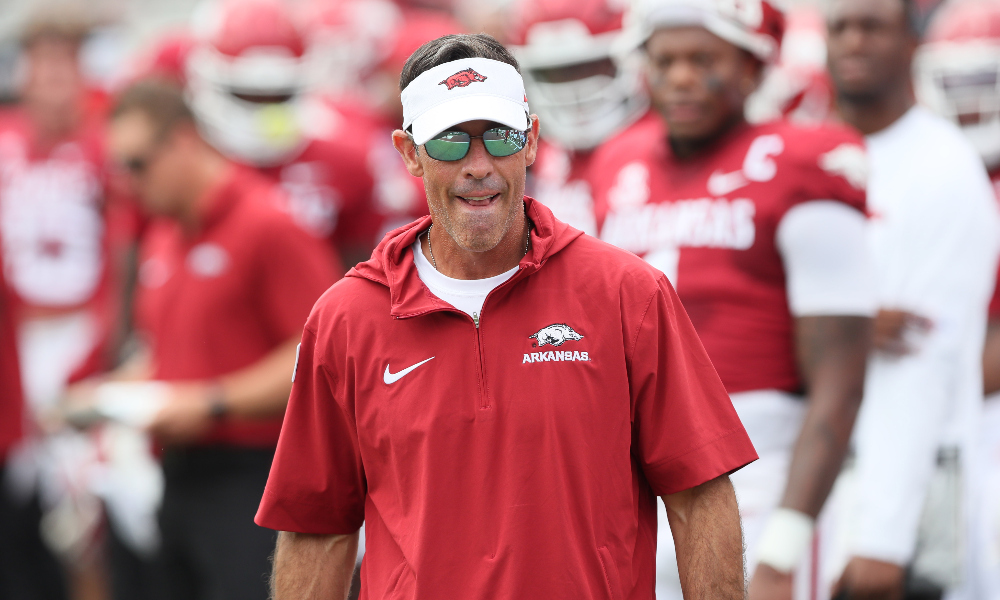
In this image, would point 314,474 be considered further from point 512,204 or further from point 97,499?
point 97,499

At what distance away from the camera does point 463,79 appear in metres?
2.80

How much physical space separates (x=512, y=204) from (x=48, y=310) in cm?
623

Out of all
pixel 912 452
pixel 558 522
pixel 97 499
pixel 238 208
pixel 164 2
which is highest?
pixel 164 2

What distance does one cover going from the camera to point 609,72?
22.5 feet

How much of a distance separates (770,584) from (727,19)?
5.66ft

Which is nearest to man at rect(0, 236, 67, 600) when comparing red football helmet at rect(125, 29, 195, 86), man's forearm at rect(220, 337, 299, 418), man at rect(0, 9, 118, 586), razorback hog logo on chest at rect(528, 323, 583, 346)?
man at rect(0, 9, 118, 586)

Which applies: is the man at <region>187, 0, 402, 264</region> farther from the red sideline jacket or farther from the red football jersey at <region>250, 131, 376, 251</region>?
the red sideline jacket

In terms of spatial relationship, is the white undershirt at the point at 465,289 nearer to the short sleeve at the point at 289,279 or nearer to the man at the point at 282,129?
the short sleeve at the point at 289,279

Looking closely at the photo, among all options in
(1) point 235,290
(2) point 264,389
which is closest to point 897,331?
(2) point 264,389

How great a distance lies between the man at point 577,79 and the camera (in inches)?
266

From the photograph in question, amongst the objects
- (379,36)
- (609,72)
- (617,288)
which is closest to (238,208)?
(609,72)

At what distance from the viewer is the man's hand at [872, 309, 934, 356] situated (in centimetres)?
458

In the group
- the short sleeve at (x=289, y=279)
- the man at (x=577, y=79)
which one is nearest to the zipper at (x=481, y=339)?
the short sleeve at (x=289, y=279)

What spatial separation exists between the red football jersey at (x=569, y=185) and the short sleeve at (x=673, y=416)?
279 cm
